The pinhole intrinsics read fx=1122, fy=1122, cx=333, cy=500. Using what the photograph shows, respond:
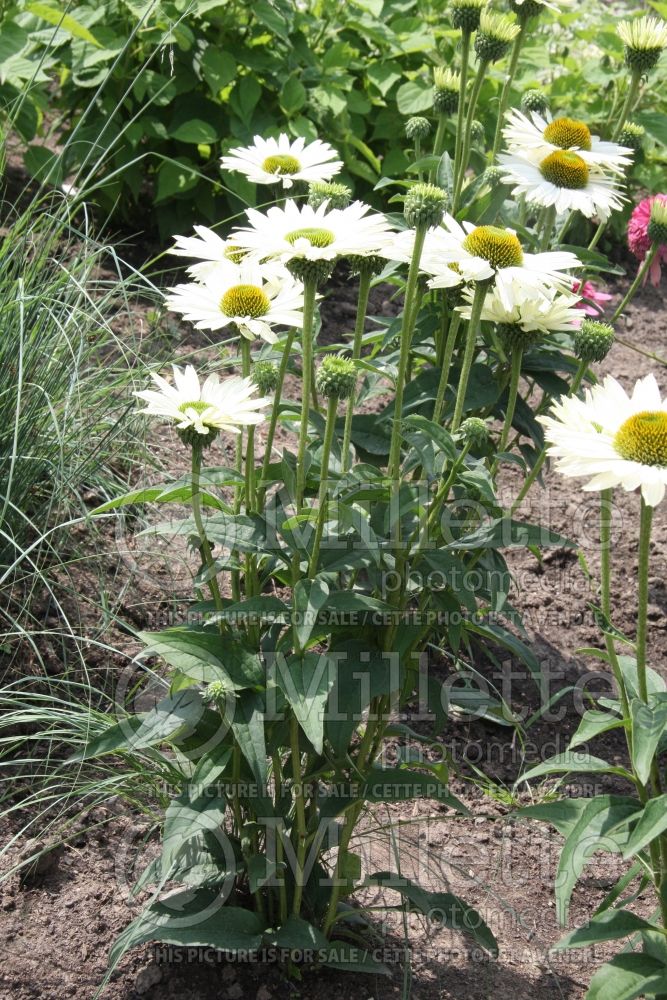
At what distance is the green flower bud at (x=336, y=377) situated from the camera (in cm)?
148

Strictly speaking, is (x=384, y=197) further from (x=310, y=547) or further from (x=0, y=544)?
(x=310, y=547)

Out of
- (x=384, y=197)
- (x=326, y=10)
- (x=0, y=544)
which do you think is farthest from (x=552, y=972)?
(x=326, y=10)

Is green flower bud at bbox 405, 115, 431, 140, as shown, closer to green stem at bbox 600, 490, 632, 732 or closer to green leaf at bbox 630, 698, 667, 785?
green stem at bbox 600, 490, 632, 732

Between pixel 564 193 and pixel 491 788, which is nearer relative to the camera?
pixel 564 193

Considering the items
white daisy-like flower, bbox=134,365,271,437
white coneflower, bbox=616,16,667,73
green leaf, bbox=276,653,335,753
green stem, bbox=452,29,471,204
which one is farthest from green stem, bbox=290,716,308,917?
white coneflower, bbox=616,16,667,73

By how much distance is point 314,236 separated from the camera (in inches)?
59.1

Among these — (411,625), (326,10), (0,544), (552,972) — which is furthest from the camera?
(326,10)

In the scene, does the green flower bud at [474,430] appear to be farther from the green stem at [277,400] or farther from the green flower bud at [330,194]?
the green flower bud at [330,194]

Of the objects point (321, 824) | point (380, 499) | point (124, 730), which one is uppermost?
point (380, 499)

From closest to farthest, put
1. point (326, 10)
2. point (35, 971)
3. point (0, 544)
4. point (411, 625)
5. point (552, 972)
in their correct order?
point (411, 625), point (35, 971), point (552, 972), point (0, 544), point (326, 10)

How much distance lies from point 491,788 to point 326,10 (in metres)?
3.10

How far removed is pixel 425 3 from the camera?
439 centimetres

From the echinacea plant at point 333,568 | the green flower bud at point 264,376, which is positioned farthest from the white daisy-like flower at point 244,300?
the green flower bud at point 264,376

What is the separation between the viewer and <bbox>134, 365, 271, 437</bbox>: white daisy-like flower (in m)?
1.46
